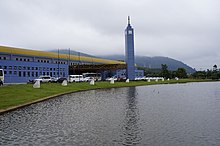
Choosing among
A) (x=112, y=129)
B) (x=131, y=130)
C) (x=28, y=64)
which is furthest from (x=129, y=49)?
(x=131, y=130)

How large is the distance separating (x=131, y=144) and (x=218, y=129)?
4418 mm

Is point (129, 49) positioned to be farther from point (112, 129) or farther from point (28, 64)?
point (112, 129)

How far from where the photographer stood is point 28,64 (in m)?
65.5

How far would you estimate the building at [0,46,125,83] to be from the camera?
6022cm

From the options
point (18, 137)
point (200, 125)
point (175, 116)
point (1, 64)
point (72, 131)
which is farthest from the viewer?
point (1, 64)

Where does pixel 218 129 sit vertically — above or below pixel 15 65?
below

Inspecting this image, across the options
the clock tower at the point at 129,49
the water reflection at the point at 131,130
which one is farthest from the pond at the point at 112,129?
the clock tower at the point at 129,49

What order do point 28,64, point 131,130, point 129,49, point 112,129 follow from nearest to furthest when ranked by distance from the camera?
point 131,130, point 112,129, point 28,64, point 129,49

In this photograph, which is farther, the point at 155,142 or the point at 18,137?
the point at 18,137

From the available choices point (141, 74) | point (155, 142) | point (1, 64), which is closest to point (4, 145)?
point (155, 142)

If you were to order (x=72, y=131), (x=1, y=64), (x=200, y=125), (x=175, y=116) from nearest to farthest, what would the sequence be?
1. (x=72, y=131)
2. (x=200, y=125)
3. (x=175, y=116)
4. (x=1, y=64)

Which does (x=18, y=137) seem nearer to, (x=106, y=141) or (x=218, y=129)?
(x=106, y=141)

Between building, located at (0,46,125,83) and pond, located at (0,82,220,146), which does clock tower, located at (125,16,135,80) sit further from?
pond, located at (0,82,220,146)

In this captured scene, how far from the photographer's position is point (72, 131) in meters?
12.0
